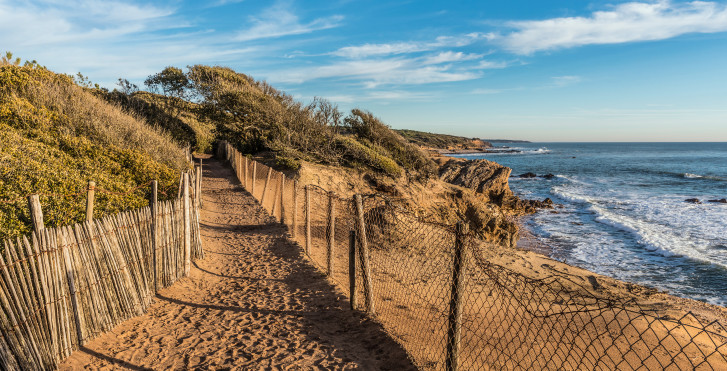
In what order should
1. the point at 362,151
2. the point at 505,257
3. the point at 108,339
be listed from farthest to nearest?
the point at 362,151 → the point at 505,257 → the point at 108,339

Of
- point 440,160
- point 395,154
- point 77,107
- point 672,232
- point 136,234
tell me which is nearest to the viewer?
point 136,234

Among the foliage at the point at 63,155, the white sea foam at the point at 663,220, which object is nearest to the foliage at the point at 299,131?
the foliage at the point at 63,155

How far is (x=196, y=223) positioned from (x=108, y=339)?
3.03m

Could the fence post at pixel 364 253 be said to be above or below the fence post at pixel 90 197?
below

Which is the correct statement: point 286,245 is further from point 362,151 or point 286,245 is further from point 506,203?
point 506,203

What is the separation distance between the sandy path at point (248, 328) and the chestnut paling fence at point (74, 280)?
0.25 m

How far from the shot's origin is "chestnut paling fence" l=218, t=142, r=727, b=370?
354 centimetres

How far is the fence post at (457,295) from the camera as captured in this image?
340 centimetres

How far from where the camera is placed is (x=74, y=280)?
13.9ft

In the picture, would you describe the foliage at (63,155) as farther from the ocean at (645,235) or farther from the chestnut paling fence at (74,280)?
the ocean at (645,235)

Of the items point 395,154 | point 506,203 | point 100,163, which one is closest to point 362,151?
point 395,154

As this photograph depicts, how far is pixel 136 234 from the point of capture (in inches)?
208

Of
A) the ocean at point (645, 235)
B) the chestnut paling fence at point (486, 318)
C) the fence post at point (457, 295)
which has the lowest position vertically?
the ocean at point (645, 235)

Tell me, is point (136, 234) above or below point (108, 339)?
above
